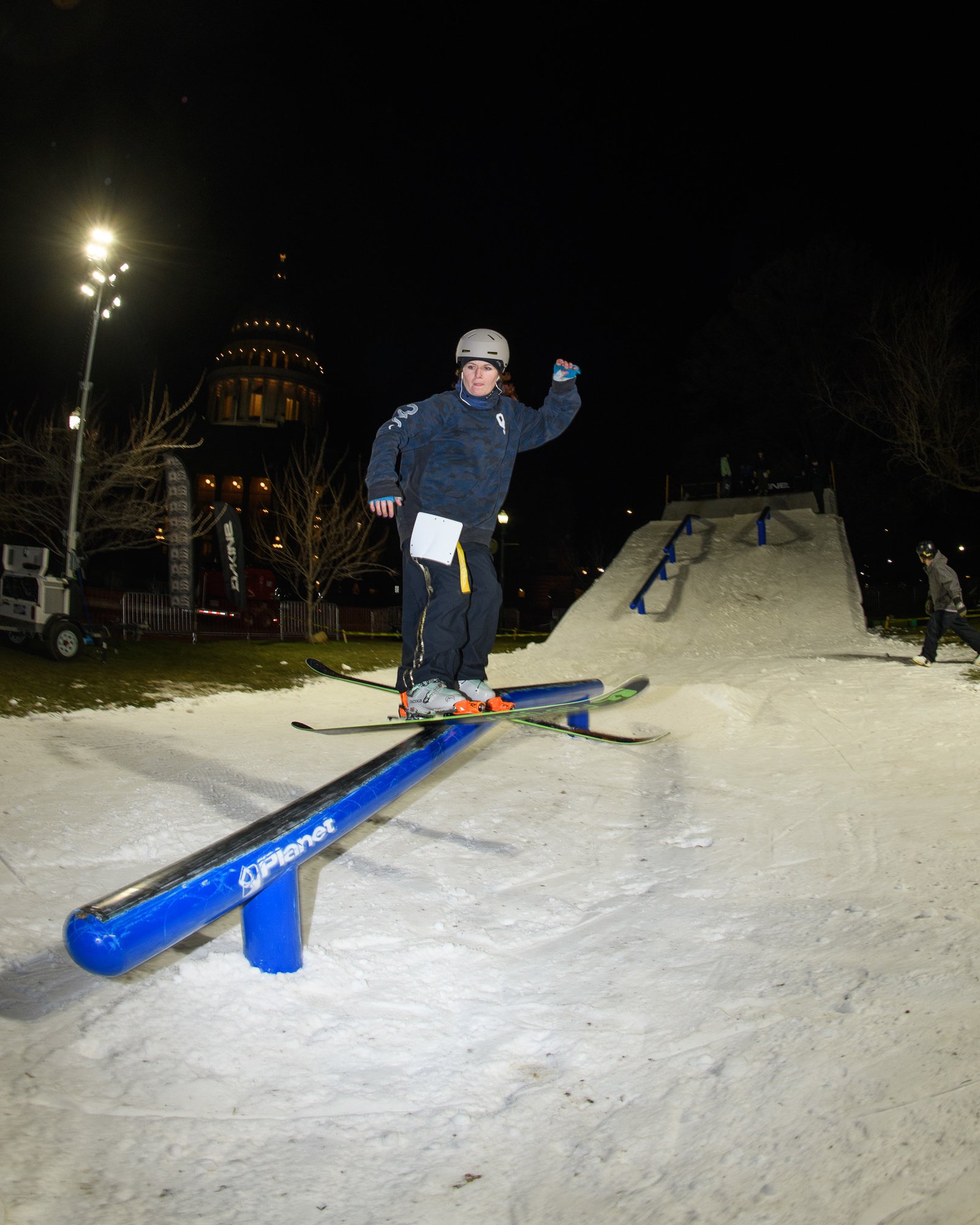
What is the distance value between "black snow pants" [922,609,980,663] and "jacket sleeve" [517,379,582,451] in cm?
815

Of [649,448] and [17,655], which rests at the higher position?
[649,448]

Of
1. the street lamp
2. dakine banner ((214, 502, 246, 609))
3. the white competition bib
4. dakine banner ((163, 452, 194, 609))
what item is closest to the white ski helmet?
the white competition bib

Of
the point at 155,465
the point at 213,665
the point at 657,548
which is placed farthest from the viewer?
the point at 657,548

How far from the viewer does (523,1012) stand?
2.39m

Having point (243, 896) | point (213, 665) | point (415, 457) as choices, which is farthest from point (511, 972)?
point (213, 665)

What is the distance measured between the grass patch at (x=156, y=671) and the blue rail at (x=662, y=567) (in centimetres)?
288

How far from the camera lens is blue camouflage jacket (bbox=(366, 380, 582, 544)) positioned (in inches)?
184

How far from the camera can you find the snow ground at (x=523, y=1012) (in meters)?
1.65

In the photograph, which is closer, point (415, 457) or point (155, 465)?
point (415, 457)

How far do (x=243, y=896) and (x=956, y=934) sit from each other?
259cm

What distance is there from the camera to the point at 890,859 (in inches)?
147

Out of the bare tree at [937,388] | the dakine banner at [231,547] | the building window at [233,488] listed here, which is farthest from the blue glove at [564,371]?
the building window at [233,488]

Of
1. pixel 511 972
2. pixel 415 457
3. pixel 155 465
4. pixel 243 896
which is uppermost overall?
pixel 155 465

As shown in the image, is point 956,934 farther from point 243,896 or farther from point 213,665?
point 213,665
